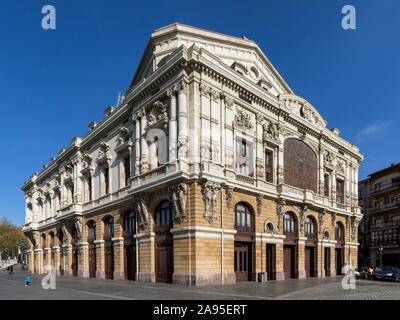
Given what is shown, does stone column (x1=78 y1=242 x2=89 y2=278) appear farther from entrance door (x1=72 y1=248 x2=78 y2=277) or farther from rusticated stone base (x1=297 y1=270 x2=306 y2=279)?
rusticated stone base (x1=297 y1=270 x2=306 y2=279)

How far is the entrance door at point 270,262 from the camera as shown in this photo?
27.7m

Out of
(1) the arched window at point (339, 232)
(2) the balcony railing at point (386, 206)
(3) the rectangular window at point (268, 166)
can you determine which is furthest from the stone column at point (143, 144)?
(2) the balcony railing at point (386, 206)

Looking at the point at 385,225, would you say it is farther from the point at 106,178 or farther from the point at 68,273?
the point at 68,273

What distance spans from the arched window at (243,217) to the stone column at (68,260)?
998 inches

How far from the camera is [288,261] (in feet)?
100

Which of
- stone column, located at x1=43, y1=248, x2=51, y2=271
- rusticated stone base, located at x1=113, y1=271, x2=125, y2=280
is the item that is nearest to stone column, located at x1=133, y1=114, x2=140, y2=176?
rusticated stone base, located at x1=113, y1=271, x2=125, y2=280

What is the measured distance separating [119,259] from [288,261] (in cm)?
1627

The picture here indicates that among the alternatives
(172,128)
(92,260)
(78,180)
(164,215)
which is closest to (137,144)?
(172,128)

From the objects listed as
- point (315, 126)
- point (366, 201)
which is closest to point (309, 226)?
point (315, 126)

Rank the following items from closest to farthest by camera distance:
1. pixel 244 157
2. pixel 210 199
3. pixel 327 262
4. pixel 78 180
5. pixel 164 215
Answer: pixel 210 199
pixel 164 215
pixel 244 157
pixel 327 262
pixel 78 180

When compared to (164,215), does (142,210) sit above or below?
above

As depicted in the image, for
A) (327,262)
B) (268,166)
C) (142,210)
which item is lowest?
(327,262)

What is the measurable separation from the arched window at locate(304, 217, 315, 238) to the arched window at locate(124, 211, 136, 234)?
1794 cm
